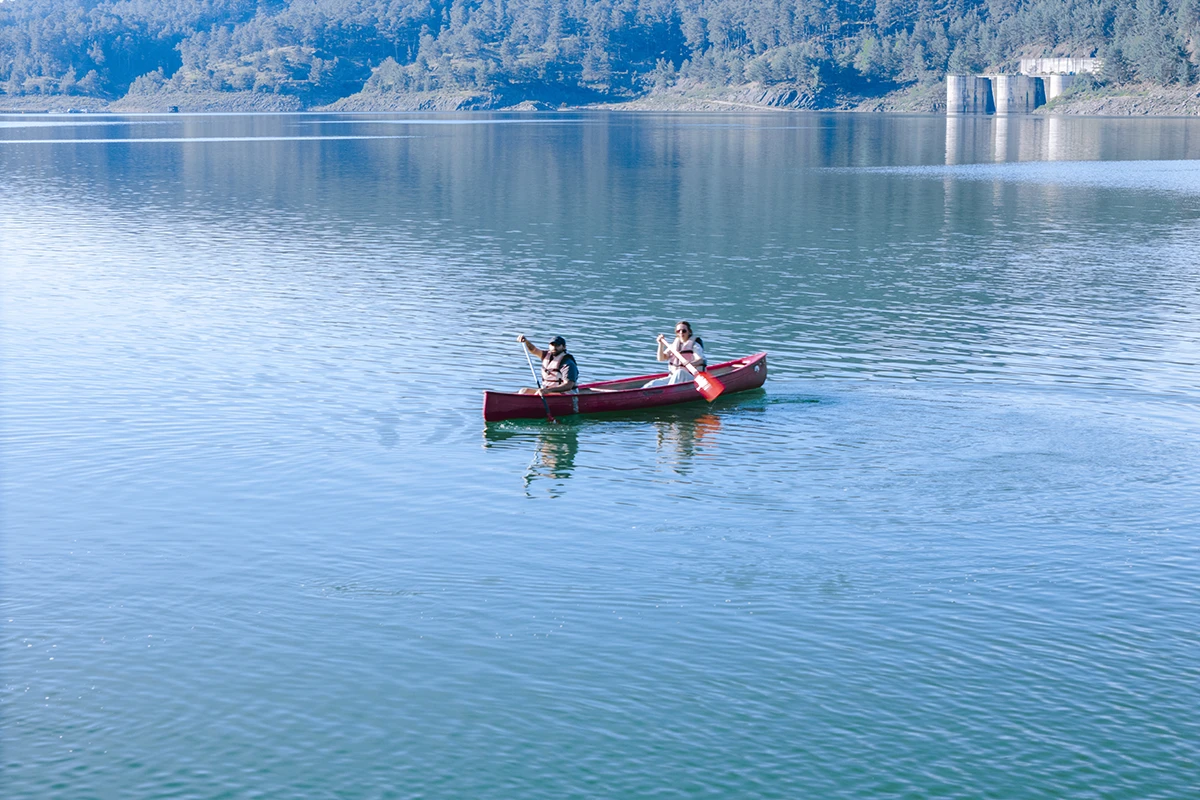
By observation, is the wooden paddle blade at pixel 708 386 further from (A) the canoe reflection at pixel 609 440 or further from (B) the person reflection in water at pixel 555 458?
(B) the person reflection in water at pixel 555 458

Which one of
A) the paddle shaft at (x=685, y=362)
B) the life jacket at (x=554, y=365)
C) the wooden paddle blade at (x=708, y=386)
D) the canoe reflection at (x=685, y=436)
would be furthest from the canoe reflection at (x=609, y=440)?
the life jacket at (x=554, y=365)

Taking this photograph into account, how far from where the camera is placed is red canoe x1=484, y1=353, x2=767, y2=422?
3616cm

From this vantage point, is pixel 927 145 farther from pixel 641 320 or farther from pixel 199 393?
pixel 199 393

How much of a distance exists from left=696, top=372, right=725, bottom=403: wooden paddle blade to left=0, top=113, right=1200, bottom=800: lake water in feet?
1.91

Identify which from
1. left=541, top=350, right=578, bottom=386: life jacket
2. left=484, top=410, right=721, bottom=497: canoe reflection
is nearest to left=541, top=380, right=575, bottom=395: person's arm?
left=541, top=350, right=578, bottom=386: life jacket

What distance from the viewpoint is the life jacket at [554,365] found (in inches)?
1455

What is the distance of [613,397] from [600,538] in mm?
9505

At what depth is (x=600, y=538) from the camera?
27859mm

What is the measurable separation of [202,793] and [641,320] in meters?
35.3

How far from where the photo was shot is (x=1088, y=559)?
85.9 ft

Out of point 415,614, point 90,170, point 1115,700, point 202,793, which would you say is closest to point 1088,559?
point 1115,700

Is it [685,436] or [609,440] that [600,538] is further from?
[685,436]

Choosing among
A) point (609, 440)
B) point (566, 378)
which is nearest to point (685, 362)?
point (566, 378)

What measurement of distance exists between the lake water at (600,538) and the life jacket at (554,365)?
1988 millimetres
